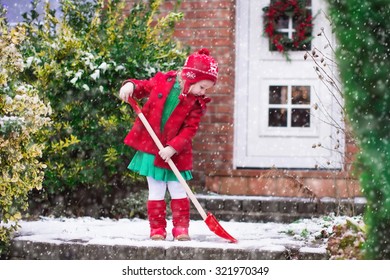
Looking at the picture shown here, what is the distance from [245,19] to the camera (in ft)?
26.1

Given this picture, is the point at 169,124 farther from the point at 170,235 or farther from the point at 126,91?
the point at 170,235

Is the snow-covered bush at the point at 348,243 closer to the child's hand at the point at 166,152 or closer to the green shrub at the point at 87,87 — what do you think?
the child's hand at the point at 166,152

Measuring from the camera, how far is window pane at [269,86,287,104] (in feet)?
25.9

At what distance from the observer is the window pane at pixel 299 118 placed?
784 centimetres

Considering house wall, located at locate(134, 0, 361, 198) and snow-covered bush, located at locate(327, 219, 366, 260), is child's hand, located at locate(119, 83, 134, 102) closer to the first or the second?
snow-covered bush, located at locate(327, 219, 366, 260)

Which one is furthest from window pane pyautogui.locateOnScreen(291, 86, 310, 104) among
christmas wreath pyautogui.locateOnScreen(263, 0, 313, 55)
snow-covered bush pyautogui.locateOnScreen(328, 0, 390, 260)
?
snow-covered bush pyautogui.locateOnScreen(328, 0, 390, 260)

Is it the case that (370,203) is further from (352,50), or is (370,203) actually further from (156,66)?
(156,66)

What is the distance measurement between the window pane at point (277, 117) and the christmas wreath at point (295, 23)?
671mm

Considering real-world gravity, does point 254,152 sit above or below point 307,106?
below

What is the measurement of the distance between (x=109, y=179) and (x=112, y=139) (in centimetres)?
60

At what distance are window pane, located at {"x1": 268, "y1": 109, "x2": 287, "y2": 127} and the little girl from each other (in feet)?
9.94
